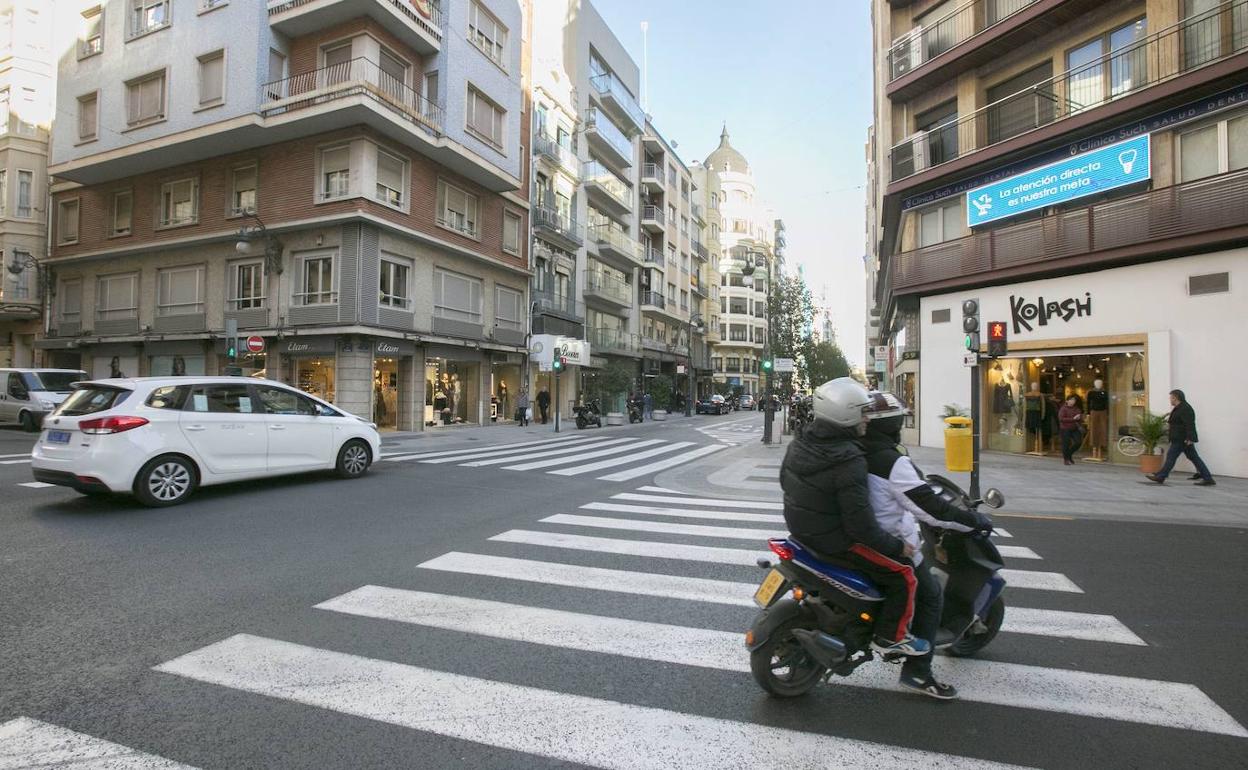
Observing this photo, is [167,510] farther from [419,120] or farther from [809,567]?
[419,120]

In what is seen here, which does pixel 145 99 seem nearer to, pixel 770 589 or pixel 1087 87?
pixel 770 589

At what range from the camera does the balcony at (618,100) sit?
120ft

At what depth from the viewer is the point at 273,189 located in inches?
837

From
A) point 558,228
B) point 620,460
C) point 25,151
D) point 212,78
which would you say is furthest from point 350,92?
point 25,151

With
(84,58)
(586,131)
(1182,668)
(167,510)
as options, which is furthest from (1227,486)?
(84,58)

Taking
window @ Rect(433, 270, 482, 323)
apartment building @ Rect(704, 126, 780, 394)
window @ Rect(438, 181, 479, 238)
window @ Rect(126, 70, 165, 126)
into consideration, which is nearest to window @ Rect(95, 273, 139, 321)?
window @ Rect(126, 70, 165, 126)

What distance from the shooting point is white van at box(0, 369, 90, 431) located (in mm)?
17406

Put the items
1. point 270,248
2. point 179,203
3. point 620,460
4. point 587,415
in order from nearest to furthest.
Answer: point 620,460 < point 270,248 < point 179,203 < point 587,415

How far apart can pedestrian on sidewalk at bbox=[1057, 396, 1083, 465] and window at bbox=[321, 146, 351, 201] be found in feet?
Answer: 70.5

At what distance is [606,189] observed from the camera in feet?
118

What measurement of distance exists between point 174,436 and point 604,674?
23.7ft

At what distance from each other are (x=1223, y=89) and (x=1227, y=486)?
8.08 metres

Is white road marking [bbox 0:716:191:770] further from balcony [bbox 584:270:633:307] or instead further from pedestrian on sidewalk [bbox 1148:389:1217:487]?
balcony [bbox 584:270:633:307]

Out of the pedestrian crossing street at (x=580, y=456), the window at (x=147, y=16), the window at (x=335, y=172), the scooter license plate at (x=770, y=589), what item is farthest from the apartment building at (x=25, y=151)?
the scooter license plate at (x=770, y=589)
